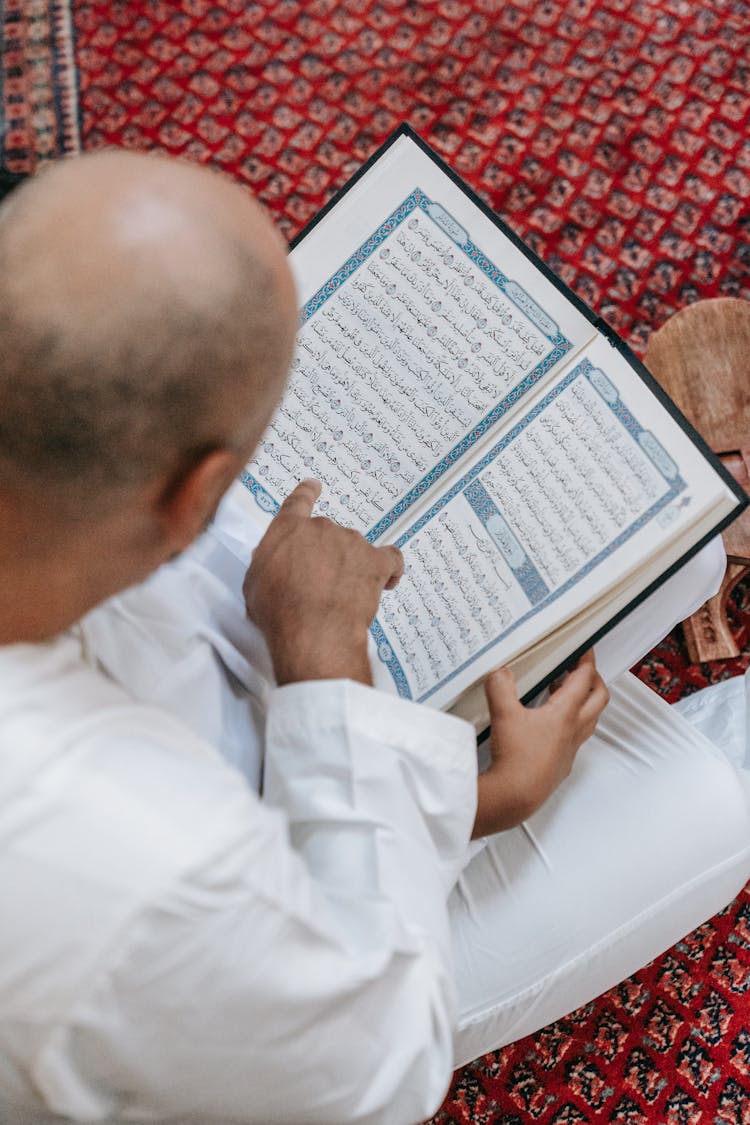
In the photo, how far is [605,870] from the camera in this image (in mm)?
895

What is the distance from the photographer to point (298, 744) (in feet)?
2.25

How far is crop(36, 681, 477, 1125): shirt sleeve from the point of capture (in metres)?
0.51

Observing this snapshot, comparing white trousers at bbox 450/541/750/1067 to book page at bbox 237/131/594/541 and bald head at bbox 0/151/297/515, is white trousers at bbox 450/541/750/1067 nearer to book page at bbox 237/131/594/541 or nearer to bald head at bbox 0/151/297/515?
book page at bbox 237/131/594/541

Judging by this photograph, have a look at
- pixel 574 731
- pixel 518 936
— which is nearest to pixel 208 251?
pixel 574 731

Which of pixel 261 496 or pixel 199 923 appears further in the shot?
pixel 261 496

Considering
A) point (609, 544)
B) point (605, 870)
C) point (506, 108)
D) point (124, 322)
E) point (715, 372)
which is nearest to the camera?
point (124, 322)

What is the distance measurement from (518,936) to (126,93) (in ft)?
5.51

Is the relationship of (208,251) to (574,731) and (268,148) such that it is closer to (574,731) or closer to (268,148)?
(574,731)

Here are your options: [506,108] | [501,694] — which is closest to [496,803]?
[501,694]

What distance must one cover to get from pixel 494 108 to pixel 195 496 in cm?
145

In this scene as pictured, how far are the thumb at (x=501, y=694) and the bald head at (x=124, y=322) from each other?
0.36 m

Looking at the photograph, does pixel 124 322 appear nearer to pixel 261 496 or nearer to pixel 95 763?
pixel 95 763

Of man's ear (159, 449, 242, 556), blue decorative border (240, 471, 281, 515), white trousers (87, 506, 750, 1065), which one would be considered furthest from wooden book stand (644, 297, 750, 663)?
man's ear (159, 449, 242, 556)

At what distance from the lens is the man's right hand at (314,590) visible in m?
0.74
